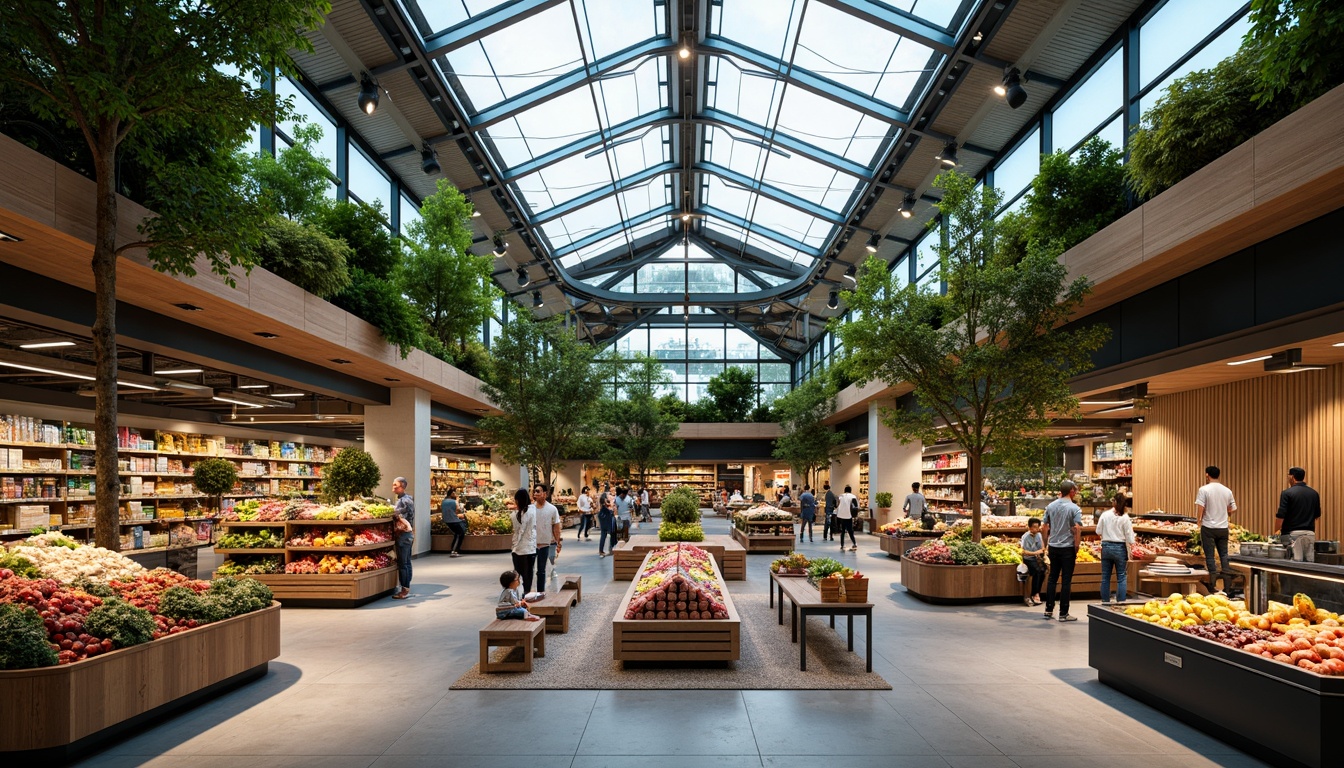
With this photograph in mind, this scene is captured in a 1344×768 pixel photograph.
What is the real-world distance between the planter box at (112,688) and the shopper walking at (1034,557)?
9249 millimetres

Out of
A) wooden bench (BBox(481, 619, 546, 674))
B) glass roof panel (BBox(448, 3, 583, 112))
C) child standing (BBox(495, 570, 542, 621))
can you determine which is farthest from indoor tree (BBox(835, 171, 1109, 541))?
glass roof panel (BBox(448, 3, 583, 112))

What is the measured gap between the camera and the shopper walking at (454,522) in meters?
16.6

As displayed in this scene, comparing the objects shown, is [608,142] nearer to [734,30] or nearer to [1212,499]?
[734,30]

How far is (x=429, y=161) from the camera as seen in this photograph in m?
16.6

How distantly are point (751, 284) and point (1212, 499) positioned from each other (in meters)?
29.4

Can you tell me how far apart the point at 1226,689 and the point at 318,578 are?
9.99m

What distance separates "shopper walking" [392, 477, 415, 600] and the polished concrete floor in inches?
127

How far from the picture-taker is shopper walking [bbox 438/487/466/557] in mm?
16609

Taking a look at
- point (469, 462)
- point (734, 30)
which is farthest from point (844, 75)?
point (469, 462)

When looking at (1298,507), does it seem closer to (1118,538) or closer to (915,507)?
(1118,538)

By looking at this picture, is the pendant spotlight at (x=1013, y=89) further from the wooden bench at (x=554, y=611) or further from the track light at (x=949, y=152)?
the wooden bench at (x=554, y=611)

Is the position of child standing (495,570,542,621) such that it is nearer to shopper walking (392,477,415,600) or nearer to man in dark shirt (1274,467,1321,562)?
shopper walking (392,477,415,600)

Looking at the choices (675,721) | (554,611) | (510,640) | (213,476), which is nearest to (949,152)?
(554,611)

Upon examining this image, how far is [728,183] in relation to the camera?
25438 mm
